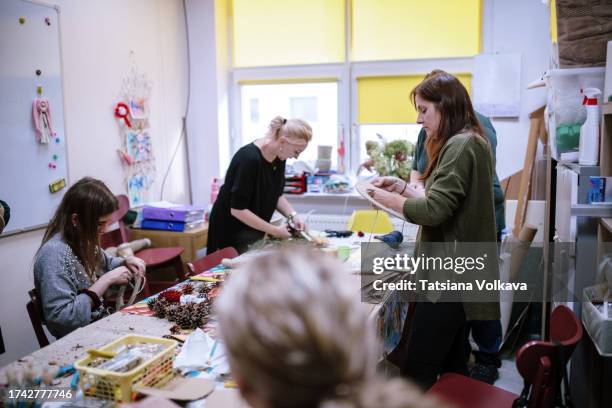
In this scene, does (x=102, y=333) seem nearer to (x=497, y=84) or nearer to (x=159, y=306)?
(x=159, y=306)

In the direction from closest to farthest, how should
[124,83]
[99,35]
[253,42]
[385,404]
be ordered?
[385,404], [99,35], [124,83], [253,42]

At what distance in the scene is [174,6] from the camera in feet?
14.0

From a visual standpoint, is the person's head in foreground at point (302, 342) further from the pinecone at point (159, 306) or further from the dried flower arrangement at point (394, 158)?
the dried flower arrangement at point (394, 158)

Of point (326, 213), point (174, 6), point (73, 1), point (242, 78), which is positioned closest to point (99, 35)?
point (73, 1)

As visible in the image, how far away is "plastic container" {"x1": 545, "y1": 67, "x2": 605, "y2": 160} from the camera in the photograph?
7.28ft

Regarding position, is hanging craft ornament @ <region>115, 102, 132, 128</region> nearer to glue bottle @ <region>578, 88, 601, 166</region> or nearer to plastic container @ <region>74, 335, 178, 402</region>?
plastic container @ <region>74, 335, 178, 402</region>

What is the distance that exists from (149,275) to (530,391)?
2825 millimetres

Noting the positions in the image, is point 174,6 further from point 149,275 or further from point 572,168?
point 572,168

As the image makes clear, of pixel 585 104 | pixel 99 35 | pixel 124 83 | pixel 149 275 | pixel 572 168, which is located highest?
pixel 99 35

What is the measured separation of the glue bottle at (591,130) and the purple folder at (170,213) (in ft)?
8.24

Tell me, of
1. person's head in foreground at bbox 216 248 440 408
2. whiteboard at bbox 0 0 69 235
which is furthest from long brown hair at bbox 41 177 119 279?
person's head in foreground at bbox 216 248 440 408

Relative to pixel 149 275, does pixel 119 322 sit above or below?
above

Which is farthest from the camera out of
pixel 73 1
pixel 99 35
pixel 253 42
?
pixel 253 42

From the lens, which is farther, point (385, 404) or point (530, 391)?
point (530, 391)
